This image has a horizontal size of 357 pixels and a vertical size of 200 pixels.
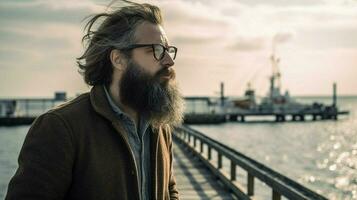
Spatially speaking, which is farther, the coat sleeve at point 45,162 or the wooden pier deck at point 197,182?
the wooden pier deck at point 197,182

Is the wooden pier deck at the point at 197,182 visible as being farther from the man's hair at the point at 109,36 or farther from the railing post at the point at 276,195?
the man's hair at the point at 109,36

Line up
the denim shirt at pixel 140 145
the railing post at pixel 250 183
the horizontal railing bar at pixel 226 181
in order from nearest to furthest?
the denim shirt at pixel 140 145, the railing post at pixel 250 183, the horizontal railing bar at pixel 226 181

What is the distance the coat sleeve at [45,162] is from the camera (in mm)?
1774

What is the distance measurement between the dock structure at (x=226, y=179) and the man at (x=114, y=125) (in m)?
2.96

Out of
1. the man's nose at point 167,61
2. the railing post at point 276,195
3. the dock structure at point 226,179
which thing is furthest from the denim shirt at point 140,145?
the railing post at point 276,195

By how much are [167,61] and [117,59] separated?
0.21m

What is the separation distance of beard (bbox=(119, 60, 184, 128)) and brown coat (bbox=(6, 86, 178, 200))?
0.11m

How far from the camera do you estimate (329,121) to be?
8662cm

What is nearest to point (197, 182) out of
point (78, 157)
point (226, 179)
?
point (226, 179)

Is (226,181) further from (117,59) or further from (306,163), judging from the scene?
(306,163)

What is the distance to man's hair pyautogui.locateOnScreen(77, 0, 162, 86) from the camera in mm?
2113

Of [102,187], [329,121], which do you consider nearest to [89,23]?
[102,187]

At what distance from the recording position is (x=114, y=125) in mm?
1999

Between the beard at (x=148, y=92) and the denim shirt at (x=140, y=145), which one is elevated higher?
the beard at (x=148, y=92)
